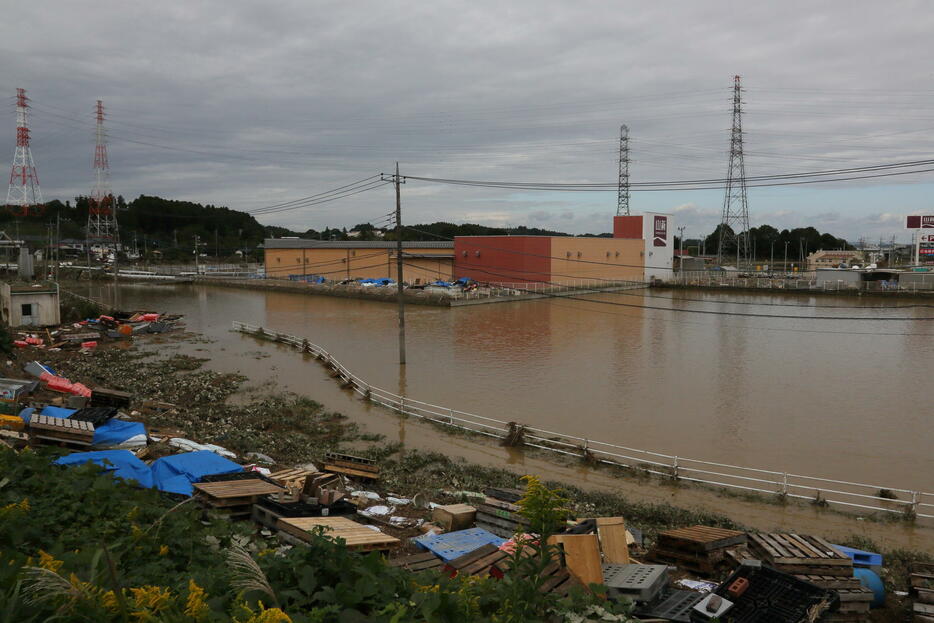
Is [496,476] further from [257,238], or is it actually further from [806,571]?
[257,238]

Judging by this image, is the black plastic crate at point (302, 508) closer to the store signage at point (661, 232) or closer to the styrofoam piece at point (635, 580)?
the styrofoam piece at point (635, 580)

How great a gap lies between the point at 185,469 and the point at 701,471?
8519mm

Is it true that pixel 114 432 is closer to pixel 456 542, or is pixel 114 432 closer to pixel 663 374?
pixel 456 542

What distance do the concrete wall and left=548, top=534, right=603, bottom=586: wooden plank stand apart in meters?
45.9

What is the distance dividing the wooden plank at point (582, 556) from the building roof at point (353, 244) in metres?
48.9

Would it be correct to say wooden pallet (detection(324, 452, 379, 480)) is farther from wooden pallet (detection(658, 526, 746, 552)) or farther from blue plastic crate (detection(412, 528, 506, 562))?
wooden pallet (detection(658, 526, 746, 552))

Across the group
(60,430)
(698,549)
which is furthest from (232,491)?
(698,549)

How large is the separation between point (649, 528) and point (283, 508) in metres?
5.12

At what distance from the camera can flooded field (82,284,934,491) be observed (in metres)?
13.7

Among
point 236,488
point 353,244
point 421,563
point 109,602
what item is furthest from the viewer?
point 353,244

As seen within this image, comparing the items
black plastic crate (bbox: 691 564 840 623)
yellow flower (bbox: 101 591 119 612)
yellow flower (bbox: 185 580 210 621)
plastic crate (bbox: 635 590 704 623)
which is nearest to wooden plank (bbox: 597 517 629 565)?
plastic crate (bbox: 635 590 704 623)

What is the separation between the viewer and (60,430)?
9219 mm

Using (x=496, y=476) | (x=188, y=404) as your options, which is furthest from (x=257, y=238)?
(x=496, y=476)

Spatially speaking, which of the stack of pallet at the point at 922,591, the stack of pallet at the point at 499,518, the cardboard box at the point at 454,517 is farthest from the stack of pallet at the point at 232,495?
the stack of pallet at the point at 922,591
